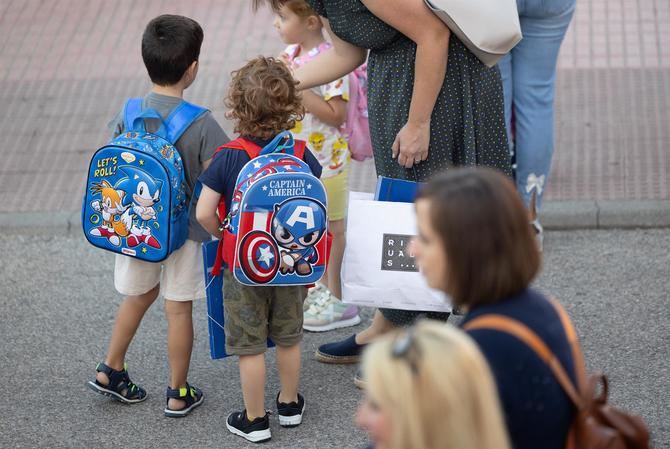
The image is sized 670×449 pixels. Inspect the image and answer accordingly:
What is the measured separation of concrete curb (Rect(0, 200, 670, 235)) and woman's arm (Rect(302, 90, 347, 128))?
186 centimetres

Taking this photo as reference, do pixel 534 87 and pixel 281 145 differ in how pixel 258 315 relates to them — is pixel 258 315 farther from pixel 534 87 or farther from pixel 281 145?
pixel 534 87

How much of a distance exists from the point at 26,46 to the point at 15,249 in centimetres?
341

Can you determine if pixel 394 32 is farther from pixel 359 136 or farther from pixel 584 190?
pixel 584 190

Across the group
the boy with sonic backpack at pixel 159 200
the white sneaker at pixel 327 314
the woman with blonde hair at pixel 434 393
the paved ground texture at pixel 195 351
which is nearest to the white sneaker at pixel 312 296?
the white sneaker at pixel 327 314

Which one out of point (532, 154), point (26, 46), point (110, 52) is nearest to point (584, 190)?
point (532, 154)

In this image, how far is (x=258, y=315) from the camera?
3.88 meters

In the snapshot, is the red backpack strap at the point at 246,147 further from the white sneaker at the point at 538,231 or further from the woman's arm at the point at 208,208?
the white sneaker at the point at 538,231

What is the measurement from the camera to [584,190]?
6.45 metres

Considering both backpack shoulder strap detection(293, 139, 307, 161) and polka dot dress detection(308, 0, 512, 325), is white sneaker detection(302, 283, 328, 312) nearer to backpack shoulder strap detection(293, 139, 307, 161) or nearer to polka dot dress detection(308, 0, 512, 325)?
polka dot dress detection(308, 0, 512, 325)

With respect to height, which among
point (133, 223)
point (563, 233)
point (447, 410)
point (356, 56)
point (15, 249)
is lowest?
point (15, 249)

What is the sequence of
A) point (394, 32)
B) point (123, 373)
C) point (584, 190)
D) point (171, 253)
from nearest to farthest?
point (394, 32), point (171, 253), point (123, 373), point (584, 190)

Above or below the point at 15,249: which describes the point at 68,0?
above

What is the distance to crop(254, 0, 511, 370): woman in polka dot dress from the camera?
12.1 ft

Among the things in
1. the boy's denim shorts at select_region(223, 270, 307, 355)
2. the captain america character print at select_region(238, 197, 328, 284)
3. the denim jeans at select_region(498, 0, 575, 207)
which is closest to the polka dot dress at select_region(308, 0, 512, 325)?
the captain america character print at select_region(238, 197, 328, 284)
